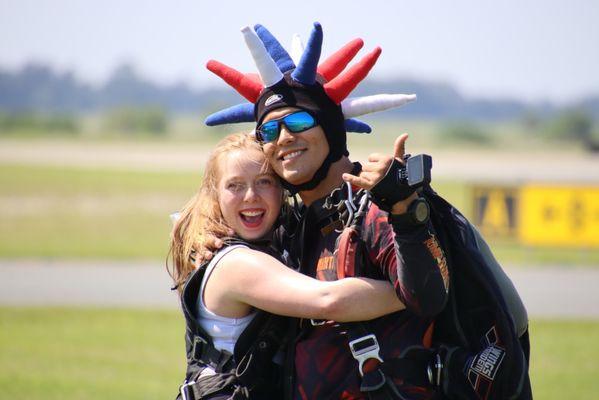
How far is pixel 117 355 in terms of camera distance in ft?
29.7

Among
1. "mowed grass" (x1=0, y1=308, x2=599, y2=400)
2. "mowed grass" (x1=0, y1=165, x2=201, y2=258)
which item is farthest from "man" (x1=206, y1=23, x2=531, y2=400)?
"mowed grass" (x1=0, y1=165, x2=201, y2=258)

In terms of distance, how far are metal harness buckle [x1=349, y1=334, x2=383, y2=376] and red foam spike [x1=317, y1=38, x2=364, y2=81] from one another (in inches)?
40.9

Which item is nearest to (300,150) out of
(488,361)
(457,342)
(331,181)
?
(331,181)

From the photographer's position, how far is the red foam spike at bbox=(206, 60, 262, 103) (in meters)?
3.64

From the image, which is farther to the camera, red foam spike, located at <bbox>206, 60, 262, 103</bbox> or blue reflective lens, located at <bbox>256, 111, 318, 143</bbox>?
red foam spike, located at <bbox>206, 60, 262, 103</bbox>

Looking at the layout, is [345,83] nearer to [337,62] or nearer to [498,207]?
[337,62]

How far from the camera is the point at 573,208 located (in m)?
15.8

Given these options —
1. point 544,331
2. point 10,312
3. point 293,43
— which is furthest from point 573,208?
point 293,43

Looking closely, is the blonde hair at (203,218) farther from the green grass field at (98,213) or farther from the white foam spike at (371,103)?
the green grass field at (98,213)

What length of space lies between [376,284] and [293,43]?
120cm

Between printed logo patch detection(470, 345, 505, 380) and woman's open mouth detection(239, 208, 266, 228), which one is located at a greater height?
woman's open mouth detection(239, 208, 266, 228)

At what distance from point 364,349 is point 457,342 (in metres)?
0.33

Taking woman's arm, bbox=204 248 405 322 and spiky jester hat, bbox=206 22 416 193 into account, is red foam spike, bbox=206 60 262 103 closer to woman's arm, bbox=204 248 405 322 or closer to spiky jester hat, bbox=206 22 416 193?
spiky jester hat, bbox=206 22 416 193

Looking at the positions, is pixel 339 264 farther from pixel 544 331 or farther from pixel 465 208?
pixel 465 208
